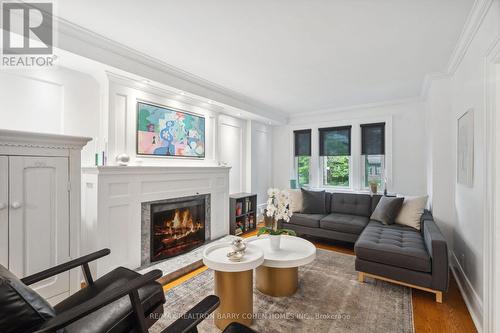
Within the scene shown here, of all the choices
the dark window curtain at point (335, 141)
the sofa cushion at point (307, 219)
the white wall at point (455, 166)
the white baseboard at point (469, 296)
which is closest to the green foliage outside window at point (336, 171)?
the dark window curtain at point (335, 141)

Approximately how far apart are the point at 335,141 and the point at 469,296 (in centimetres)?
352

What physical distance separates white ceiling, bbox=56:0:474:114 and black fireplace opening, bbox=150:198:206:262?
1945 mm

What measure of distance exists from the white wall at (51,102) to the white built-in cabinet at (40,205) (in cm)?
77

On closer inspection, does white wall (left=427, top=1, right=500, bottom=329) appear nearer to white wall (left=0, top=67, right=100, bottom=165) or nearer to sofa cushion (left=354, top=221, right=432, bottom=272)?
sofa cushion (left=354, top=221, right=432, bottom=272)

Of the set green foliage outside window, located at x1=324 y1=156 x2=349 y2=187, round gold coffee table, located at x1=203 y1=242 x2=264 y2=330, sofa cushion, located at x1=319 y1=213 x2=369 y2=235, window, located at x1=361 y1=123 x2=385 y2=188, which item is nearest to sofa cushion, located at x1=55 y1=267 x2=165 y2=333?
round gold coffee table, located at x1=203 y1=242 x2=264 y2=330

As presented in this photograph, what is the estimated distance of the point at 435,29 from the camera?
7.17 ft

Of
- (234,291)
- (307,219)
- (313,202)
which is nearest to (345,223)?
(307,219)

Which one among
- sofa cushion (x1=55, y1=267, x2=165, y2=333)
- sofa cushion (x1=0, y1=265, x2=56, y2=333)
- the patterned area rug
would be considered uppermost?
sofa cushion (x1=0, y1=265, x2=56, y2=333)

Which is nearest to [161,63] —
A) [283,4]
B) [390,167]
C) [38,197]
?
[283,4]

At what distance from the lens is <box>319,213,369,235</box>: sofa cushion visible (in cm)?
355

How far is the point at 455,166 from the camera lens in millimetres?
2918

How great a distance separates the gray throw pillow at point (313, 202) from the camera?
420 centimetres

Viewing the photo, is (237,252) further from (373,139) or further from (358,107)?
(358,107)

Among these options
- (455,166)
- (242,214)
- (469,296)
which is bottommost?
(469,296)
